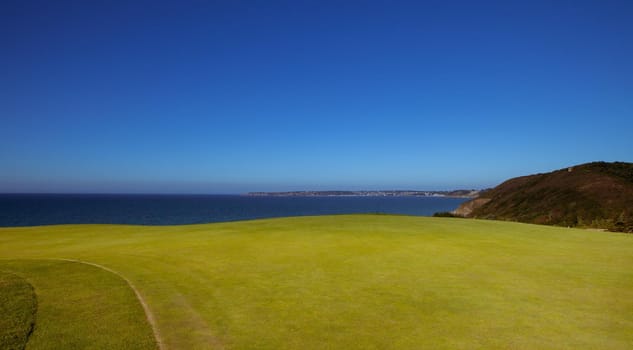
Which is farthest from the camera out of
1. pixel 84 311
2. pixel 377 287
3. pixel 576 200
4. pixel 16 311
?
pixel 576 200

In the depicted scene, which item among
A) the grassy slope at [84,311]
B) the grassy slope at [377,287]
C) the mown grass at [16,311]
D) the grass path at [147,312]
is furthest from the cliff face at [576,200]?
the mown grass at [16,311]

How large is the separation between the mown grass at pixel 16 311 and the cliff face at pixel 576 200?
1571 inches

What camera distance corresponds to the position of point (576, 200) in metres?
48.7

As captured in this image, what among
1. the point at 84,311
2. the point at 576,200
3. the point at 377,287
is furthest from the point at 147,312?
the point at 576,200

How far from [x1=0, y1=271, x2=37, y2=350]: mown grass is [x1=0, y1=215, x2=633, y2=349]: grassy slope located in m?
2.49

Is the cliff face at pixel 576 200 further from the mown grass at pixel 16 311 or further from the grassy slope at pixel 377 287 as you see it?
the mown grass at pixel 16 311

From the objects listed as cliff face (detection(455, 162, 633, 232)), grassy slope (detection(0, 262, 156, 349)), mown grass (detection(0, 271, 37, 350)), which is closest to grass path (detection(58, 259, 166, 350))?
grassy slope (detection(0, 262, 156, 349))

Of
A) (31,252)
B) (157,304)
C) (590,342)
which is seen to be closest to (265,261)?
(157,304)

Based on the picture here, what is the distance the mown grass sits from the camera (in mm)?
6941

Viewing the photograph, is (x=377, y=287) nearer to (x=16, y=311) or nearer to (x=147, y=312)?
(x=147, y=312)

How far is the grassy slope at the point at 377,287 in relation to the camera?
739 centimetres

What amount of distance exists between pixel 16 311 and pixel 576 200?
5831cm

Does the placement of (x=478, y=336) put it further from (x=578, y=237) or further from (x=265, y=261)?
(x=578, y=237)

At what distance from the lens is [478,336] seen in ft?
24.1
